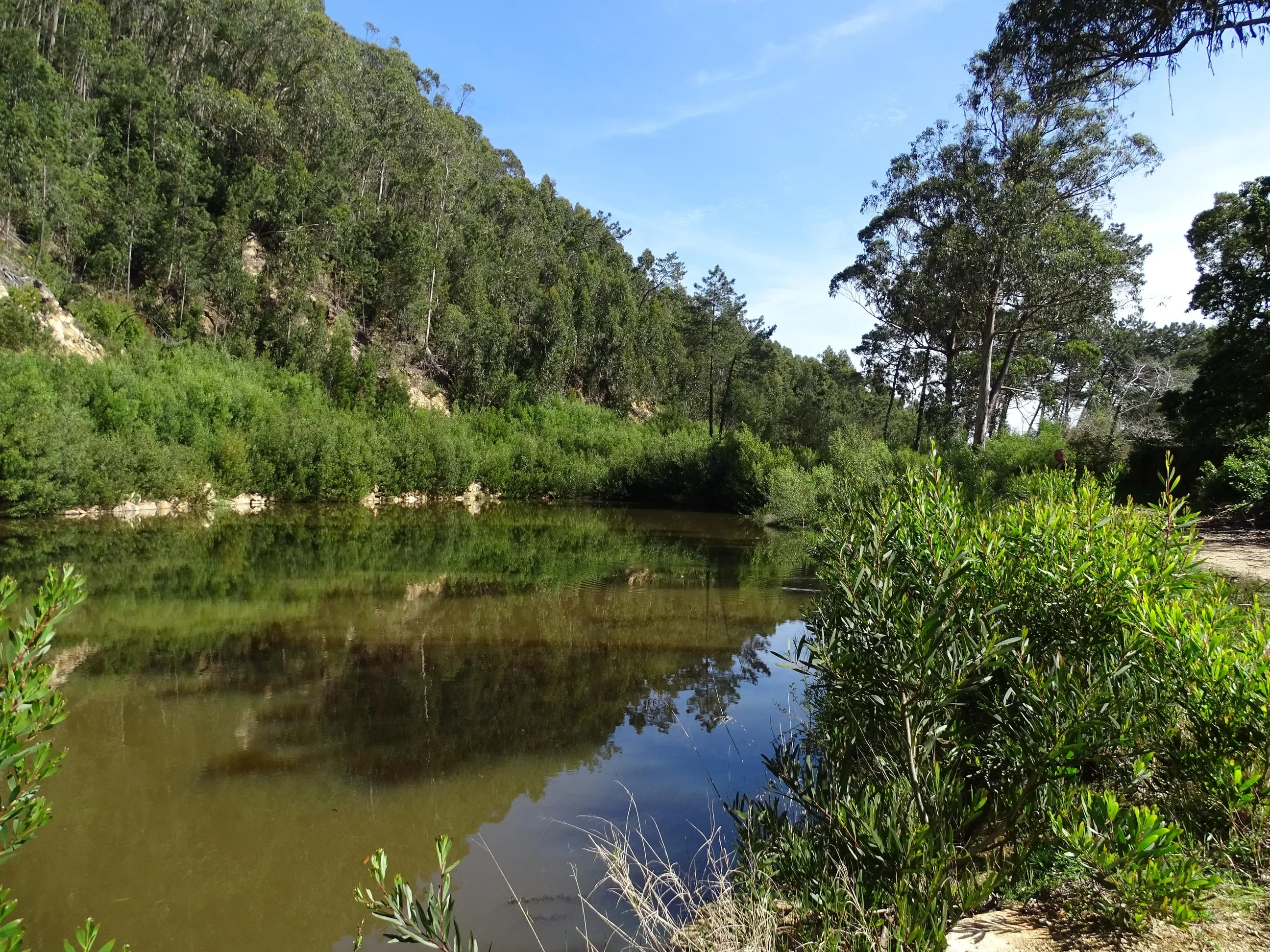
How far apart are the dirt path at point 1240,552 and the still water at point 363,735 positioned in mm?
5716

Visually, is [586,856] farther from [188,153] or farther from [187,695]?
[188,153]

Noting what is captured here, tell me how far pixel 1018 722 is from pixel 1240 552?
10.1 m

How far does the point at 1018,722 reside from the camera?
366 cm

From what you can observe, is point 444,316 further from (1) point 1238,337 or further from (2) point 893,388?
(1) point 1238,337

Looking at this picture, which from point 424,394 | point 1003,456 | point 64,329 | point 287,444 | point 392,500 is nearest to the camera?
point 1003,456

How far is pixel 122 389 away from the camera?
1097 inches

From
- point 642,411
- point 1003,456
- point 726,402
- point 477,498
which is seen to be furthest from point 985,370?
point 642,411

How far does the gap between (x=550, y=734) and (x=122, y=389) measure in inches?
1063

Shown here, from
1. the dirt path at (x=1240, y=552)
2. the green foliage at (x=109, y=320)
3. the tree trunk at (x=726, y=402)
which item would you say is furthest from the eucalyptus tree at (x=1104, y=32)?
the tree trunk at (x=726, y=402)

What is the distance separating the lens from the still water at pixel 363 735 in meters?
5.26

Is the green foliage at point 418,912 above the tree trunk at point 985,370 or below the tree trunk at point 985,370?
below

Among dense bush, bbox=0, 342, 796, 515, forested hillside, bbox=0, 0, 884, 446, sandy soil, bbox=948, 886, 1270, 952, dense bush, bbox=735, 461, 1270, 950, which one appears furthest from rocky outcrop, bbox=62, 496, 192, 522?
sandy soil, bbox=948, 886, 1270, 952

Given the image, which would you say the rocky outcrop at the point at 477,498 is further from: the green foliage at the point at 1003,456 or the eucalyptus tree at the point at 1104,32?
the eucalyptus tree at the point at 1104,32

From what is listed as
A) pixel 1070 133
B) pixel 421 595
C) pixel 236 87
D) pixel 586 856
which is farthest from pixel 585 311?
pixel 586 856
